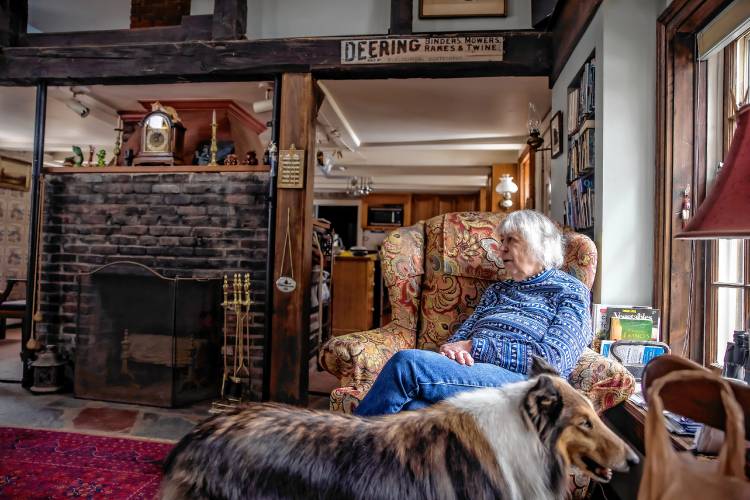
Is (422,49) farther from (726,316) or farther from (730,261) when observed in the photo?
(726,316)

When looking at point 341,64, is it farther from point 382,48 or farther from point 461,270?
point 461,270

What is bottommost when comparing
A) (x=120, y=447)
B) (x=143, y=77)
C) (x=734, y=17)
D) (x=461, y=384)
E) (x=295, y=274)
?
(x=120, y=447)

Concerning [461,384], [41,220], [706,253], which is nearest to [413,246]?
[461,384]

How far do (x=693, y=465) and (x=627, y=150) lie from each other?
170 cm

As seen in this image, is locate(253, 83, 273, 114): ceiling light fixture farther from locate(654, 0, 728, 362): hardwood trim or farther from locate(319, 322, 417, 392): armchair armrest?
locate(654, 0, 728, 362): hardwood trim

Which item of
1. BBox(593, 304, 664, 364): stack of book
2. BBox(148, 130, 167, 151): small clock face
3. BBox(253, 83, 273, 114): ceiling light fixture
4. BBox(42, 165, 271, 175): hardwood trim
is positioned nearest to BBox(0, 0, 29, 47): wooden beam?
BBox(42, 165, 271, 175): hardwood trim

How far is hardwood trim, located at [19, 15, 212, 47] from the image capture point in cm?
339

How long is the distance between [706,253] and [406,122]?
12.3 feet

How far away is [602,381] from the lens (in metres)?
1.60

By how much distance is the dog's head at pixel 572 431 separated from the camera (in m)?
1.04

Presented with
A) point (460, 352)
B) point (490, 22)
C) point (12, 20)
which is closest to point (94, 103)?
point (12, 20)

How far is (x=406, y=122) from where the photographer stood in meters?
5.25

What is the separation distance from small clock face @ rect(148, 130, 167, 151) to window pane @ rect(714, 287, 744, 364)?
11.3 ft

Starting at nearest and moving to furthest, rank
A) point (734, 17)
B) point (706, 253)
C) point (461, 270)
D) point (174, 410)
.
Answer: point (734, 17)
point (706, 253)
point (461, 270)
point (174, 410)
